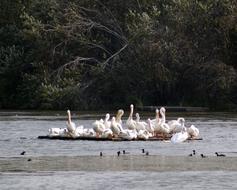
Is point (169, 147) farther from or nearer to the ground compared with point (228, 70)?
nearer to the ground

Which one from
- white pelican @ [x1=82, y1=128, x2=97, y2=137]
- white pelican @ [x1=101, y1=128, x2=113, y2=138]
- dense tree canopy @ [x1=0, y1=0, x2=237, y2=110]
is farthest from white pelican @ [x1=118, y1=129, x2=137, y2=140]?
dense tree canopy @ [x1=0, y1=0, x2=237, y2=110]

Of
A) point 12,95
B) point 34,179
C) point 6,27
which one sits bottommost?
point 34,179

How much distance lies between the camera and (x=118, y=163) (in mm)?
25438

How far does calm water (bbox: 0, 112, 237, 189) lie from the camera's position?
2097 cm

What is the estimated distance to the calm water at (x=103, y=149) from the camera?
826 inches

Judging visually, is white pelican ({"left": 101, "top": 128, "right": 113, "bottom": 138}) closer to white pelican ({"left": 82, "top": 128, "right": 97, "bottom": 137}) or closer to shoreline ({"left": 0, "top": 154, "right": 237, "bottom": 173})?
white pelican ({"left": 82, "top": 128, "right": 97, "bottom": 137})

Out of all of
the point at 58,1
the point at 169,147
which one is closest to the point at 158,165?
the point at 169,147

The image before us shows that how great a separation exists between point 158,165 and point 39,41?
3752 cm

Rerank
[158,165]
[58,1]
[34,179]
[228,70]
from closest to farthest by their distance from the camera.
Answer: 1. [34,179]
2. [158,165]
3. [228,70]
4. [58,1]

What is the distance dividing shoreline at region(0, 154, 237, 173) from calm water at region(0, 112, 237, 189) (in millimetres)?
1016

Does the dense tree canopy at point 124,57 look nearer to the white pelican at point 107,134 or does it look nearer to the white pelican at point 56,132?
the white pelican at point 56,132

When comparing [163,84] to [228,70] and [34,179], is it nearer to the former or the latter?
[228,70]

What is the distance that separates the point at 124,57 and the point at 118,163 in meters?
37.6

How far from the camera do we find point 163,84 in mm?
61719
